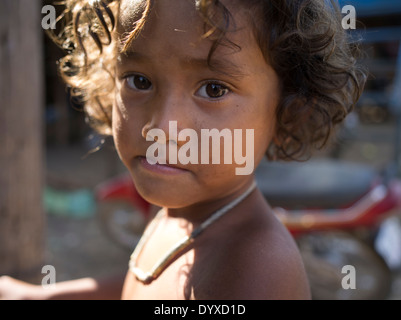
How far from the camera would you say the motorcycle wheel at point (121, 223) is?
4.07 metres

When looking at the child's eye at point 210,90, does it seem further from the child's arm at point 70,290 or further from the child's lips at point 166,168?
the child's arm at point 70,290

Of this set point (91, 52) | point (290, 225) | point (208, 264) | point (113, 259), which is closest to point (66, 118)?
point (113, 259)

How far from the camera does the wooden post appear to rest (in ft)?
6.64

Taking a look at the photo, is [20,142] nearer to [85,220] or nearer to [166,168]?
[166,168]

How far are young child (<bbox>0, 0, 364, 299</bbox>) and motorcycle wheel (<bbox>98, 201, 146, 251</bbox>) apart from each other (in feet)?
9.25

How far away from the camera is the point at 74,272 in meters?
3.82

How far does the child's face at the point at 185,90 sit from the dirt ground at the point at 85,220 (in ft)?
5.81

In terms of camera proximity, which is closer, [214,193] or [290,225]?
[214,193]

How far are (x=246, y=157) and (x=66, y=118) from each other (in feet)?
23.4

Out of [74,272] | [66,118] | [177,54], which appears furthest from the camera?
[66,118]

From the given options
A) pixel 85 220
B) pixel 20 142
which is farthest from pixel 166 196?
pixel 85 220

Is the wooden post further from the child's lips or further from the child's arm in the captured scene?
the child's lips

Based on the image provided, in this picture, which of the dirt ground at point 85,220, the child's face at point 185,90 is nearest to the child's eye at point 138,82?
the child's face at point 185,90

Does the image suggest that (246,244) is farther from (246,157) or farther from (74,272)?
(74,272)
